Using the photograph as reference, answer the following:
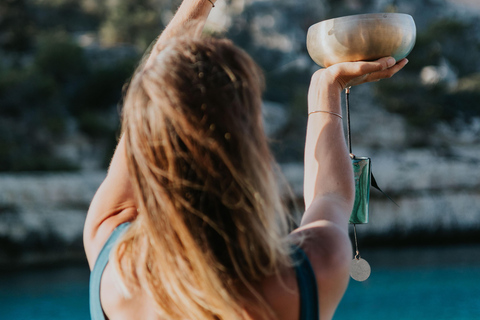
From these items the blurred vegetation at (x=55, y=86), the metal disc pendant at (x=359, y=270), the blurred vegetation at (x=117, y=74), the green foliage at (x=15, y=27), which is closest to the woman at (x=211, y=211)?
the metal disc pendant at (x=359, y=270)

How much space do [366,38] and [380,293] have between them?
519cm

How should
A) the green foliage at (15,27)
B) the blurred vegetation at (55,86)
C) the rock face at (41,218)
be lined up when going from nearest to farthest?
the rock face at (41,218) → the blurred vegetation at (55,86) → the green foliage at (15,27)

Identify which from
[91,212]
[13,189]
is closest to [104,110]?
[13,189]

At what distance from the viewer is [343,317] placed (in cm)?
540

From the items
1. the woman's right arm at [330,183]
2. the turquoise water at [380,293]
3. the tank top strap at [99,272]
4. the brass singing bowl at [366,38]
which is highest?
the brass singing bowl at [366,38]

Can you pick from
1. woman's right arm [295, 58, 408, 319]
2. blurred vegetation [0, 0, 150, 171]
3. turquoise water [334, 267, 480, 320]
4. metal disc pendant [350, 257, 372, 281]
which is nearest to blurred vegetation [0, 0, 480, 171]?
blurred vegetation [0, 0, 150, 171]

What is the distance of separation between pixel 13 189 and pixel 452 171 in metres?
5.27

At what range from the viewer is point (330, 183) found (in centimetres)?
83

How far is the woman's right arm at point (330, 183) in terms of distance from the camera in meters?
0.73

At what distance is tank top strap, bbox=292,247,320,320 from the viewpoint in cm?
72

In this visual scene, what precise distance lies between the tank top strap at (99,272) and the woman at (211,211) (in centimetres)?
4

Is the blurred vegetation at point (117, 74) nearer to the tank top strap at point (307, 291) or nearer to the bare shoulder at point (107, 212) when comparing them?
the bare shoulder at point (107, 212)

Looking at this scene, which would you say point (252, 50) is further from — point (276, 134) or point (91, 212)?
point (91, 212)

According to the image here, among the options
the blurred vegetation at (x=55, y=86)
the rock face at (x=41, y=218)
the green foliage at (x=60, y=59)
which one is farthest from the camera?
the green foliage at (x=60, y=59)
